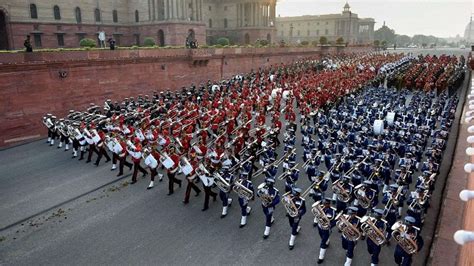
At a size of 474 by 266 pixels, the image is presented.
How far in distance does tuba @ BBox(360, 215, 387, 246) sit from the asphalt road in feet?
3.67

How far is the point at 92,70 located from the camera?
22.2 metres

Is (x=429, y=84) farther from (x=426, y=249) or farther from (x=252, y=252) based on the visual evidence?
(x=252, y=252)

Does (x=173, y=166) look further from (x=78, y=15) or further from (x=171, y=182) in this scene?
(x=78, y=15)

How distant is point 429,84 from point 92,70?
21.7 metres

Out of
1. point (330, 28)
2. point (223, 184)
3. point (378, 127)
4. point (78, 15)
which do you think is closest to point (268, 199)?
point (223, 184)

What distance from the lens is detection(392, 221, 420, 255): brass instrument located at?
6.40 m

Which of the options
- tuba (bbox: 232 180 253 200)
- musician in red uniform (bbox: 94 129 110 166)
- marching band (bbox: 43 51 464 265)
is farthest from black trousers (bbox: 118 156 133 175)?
tuba (bbox: 232 180 253 200)

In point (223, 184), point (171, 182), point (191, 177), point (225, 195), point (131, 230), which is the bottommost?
point (131, 230)

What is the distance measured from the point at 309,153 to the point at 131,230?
20.4ft

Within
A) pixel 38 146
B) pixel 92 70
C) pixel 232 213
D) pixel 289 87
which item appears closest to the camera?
pixel 232 213

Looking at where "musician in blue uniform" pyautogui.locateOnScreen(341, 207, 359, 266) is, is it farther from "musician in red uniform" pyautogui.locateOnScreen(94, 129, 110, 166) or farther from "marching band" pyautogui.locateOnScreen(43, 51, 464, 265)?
"musician in red uniform" pyautogui.locateOnScreen(94, 129, 110, 166)

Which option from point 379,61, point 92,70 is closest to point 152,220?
point 92,70

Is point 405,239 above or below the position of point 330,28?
below

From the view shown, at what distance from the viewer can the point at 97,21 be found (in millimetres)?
41250
